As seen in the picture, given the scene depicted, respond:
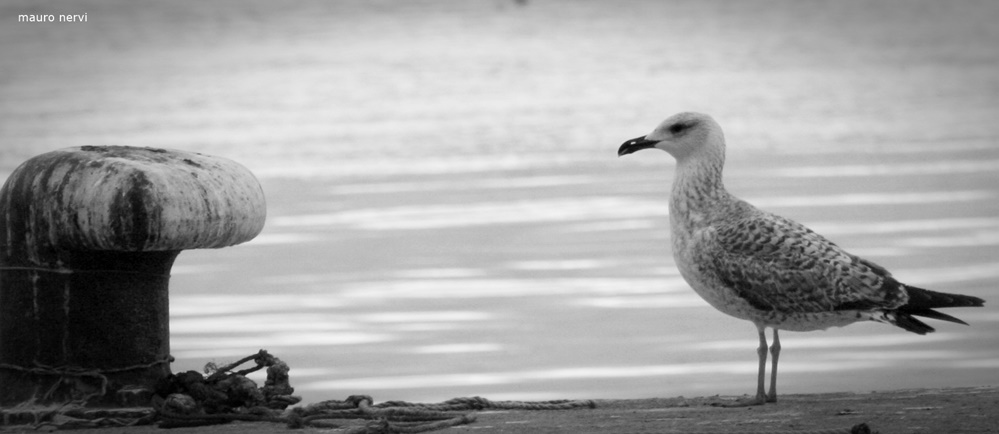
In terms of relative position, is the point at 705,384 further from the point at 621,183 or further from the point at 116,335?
the point at 621,183

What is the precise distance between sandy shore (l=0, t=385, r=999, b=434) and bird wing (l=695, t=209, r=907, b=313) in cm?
40

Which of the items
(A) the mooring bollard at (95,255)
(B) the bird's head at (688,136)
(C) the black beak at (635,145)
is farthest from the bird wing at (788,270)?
(A) the mooring bollard at (95,255)

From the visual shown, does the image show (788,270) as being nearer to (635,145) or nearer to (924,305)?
(924,305)

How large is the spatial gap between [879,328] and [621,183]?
5829 millimetres

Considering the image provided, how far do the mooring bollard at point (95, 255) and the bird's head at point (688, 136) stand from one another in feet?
6.80

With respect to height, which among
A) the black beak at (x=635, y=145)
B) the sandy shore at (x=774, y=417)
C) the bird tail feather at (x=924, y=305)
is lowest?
the sandy shore at (x=774, y=417)

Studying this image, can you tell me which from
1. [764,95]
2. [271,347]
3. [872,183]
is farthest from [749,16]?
[271,347]

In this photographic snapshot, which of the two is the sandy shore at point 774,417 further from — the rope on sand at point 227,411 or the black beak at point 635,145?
the black beak at point 635,145

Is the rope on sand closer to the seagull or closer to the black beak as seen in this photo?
the seagull

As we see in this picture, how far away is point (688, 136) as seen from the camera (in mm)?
7738

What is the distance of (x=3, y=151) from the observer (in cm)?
1956

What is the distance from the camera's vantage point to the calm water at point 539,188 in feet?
31.6

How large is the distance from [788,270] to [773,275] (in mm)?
70

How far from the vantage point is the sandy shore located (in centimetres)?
604
